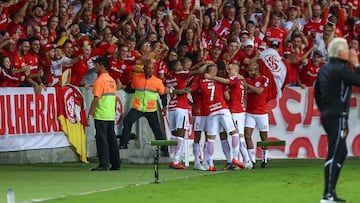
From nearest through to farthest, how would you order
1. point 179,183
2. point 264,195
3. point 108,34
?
point 264,195, point 179,183, point 108,34

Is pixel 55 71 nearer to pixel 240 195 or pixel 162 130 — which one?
pixel 162 130

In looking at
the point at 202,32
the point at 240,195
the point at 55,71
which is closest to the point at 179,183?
the point at 240,195

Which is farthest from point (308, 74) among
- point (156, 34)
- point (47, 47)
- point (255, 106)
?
point (47, 47)

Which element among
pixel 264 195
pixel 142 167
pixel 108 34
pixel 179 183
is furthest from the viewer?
pixel 108 34

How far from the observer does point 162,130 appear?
23.5 meters

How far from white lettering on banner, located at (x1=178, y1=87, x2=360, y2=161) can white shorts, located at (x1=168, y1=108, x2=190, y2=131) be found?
9.69 feet

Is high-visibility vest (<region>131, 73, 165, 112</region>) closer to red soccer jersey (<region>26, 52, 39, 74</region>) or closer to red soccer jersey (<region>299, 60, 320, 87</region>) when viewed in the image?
red soccer jersey (<region>26, 52, 39, 74</region>)

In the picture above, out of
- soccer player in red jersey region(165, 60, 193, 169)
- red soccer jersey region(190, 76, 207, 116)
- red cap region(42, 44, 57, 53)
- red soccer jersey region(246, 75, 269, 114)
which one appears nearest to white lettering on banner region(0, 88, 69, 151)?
red cap region(42, 44, 57, 53)

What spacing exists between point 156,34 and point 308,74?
12.5 ft

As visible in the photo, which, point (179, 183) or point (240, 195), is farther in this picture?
point (179, 183)

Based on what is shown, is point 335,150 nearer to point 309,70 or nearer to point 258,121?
point 258,121

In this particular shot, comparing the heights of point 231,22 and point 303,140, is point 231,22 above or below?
above

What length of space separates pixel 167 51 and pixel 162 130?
2.10m

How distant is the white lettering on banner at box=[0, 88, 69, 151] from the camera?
72.3ft
